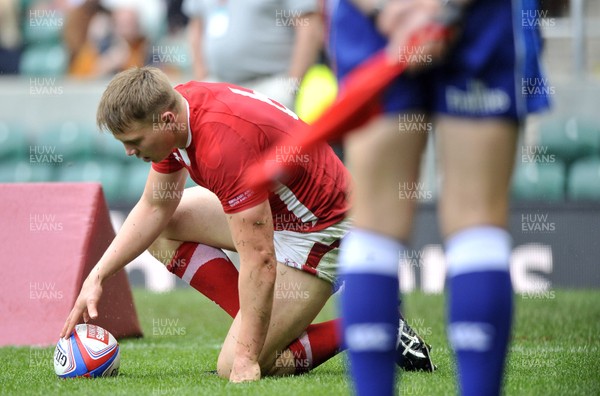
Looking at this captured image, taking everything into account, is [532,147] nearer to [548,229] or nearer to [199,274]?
[548,229]

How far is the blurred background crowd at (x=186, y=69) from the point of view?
6.11 meters

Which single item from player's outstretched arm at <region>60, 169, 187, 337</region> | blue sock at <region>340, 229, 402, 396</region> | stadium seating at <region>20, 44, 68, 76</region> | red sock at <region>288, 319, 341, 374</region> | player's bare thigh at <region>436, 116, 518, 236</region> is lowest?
stadium seating at <region>20, 44, 68, 76</region>

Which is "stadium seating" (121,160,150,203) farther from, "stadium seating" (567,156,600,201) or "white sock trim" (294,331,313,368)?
"white sock trim" (294,331,313,368)

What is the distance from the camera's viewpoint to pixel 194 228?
3.98 meters

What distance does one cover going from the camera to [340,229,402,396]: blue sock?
7.07 ft

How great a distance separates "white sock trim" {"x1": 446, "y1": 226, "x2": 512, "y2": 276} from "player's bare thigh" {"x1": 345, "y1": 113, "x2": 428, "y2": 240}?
0.13 metres

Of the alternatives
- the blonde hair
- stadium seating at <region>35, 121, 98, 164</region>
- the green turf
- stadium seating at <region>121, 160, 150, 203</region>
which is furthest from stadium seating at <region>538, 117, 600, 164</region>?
the blonde hair

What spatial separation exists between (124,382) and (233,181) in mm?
783

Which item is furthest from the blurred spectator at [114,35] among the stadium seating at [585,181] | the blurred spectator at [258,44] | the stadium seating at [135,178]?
the stadium seating at [585,181]

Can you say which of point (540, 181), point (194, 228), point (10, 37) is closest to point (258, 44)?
point (194, 228)

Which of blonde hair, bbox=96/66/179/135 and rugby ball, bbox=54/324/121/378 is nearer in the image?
blonde hair, bbox=96/66/179/135

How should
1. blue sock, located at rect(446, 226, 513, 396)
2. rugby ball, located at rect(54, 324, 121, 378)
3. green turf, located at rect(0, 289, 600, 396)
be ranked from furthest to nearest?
rugby ball, located at rect(54, 324, 121, 378), green turf, located at rect(0, 289, 600, 396), blue sock, located at rect(446, 226, 513, 396)

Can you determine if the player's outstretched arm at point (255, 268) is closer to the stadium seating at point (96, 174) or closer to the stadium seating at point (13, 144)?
the stadium seating at point (96, 174)

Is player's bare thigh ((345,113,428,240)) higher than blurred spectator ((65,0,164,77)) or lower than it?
higher
